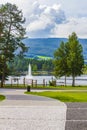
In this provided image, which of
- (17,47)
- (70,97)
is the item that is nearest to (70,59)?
(17,47)

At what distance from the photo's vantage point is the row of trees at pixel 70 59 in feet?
219

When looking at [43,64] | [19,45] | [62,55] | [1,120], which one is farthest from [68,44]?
[43,64]

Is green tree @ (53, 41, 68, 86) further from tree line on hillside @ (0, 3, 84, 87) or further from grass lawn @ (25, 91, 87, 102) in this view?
grass lawn @ (25, 91, 87, 102)

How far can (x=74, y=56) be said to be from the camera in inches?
2613

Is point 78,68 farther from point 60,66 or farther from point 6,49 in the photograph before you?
point 6,49

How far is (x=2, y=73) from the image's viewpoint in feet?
206

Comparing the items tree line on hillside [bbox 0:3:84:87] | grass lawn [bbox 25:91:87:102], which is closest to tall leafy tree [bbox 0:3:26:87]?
Result: tree line on hillside [bbox 0:3:84:87]

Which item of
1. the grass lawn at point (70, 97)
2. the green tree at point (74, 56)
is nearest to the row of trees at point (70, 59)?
the green tree at point (74, 56)

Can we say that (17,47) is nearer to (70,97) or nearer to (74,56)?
(74,56)

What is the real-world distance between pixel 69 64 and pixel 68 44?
4050 mm

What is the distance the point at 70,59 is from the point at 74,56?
876 mm

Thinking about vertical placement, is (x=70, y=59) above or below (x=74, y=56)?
below

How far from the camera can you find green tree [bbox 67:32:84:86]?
66.6 meters

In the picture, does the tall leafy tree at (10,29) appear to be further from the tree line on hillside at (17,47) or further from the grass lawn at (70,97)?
the grass lawn at (70,97)
